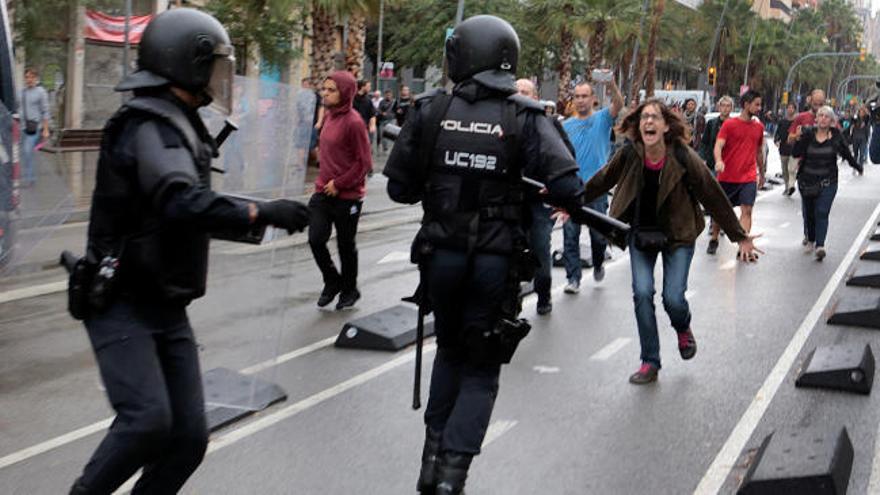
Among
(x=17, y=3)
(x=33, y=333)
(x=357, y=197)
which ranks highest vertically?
(x=17, y=3)

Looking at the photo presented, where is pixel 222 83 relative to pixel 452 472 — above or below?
above

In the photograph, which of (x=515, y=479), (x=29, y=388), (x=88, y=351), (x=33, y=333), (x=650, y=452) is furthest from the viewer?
(x=33, y=333)

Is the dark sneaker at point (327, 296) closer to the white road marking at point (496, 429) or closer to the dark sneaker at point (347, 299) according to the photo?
the dark sneaker at point (347, 299)

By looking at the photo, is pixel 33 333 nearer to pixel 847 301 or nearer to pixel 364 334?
pixel 364 334

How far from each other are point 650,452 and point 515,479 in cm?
84

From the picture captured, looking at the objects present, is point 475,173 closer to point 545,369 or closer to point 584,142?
point 545,369

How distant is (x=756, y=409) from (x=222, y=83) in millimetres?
3914

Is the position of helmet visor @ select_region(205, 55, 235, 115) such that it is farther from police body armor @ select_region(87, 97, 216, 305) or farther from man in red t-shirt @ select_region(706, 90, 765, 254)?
man in red t-shirt @ select_region(706, 90, 765, 254)

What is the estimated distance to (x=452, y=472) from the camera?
4434 mm

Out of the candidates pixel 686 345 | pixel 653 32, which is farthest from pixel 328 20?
pixel 653 32

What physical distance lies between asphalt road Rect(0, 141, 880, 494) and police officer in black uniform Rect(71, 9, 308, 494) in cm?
97

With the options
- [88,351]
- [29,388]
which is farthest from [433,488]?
[88,351]

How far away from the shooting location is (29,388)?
6.44m

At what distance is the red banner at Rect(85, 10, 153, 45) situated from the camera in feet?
83.8
